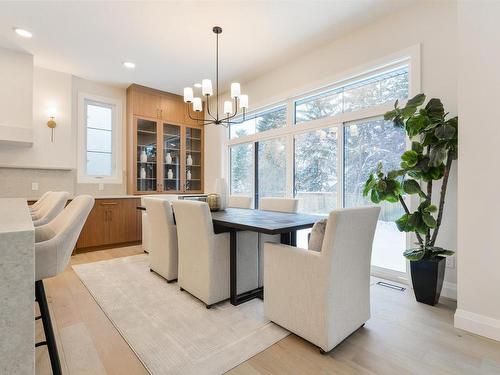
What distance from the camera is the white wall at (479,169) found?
1.78m

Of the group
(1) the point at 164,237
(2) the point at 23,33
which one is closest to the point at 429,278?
(1) the point at 164,237

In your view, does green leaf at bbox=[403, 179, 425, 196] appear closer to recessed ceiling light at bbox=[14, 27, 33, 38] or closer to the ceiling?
the ceiling

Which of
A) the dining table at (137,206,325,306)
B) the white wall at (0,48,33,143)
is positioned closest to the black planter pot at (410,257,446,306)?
the dining table at (137,206,325,306)

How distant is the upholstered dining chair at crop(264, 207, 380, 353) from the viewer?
4.98 feet

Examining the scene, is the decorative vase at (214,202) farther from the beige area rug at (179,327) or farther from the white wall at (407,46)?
the white wall at (407,46)

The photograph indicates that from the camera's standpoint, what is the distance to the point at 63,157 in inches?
165

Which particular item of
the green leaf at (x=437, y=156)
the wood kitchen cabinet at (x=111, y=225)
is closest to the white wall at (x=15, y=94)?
the wood kitchen cabinet at (x=111, y=225)

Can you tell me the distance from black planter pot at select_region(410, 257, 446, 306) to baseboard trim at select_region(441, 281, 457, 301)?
0.19 metres

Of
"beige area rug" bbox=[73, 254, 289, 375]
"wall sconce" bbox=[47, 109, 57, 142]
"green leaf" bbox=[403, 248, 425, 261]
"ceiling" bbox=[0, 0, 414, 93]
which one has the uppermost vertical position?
"ceiling" bbox=[0, 0, 414, 93]

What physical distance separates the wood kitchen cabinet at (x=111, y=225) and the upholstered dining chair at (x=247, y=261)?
295 centimetres

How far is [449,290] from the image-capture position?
241 cm

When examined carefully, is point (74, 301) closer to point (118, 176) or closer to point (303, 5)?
point (118, 176)

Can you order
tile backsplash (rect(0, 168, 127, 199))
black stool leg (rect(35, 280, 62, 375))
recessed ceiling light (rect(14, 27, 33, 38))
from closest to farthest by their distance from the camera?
black stool leg (rect(35, 280, 62, 375))
recessed ceiling light (rect(14, 27, 33, 38))
tile backsplash (rect(0, 168, 127, 199))

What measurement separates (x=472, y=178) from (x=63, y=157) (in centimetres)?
523
